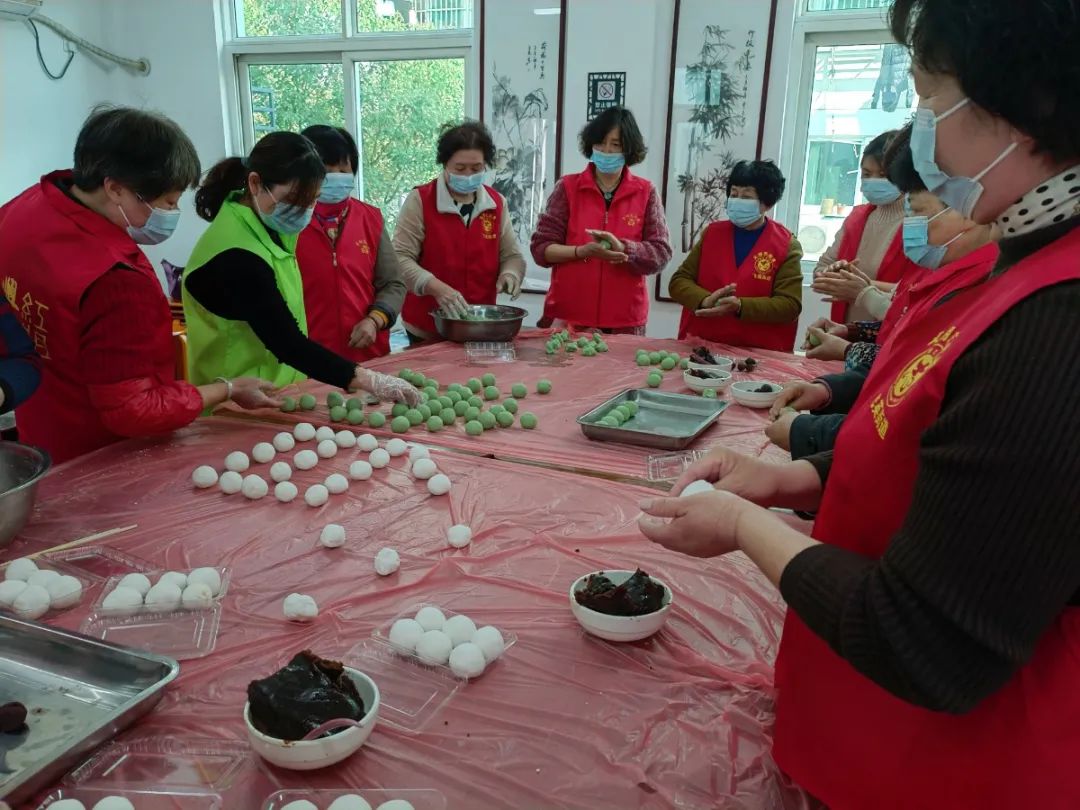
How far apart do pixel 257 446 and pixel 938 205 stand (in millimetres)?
1981

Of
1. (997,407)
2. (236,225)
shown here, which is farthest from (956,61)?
(236,225)

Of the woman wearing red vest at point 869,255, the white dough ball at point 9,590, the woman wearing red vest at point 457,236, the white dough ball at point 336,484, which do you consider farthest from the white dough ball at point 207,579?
the woman wearing red vest at point 869,255

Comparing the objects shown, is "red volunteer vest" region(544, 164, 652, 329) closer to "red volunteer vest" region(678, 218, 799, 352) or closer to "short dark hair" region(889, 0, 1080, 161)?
"red volunteer vest" region(678, 218, 799, 352)

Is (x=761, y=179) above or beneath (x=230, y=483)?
above

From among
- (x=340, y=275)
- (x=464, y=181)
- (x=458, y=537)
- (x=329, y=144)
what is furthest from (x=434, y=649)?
(x=464, y=181)

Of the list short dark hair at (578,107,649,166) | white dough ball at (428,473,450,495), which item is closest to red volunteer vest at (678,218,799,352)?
short dark hair at (578,107,649,166)

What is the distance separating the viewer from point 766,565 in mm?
910

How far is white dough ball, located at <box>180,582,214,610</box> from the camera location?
1.41 meters

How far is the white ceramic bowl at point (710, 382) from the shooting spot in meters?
2.94

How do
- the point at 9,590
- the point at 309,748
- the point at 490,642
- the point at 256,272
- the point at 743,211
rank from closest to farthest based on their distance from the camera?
1. the point at 309,748
2. the point at 490,642
3. the point at 9,590
4. the point at 256,272
5. the point at 743,211

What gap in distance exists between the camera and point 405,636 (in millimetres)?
1300

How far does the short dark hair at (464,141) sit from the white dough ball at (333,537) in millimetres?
2633

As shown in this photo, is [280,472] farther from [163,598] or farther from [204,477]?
[163,598]

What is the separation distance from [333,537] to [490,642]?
562mm
